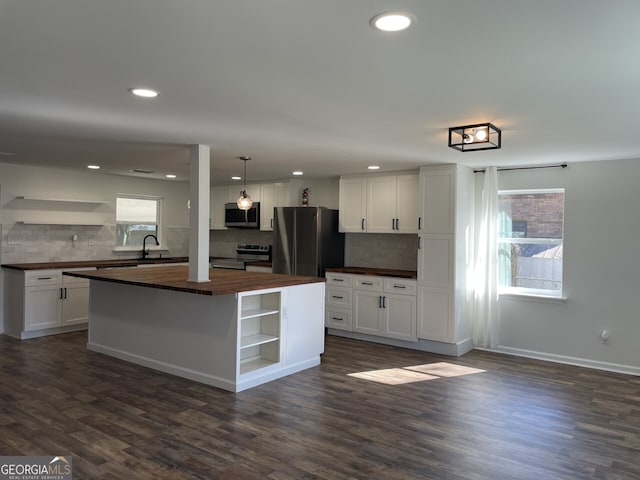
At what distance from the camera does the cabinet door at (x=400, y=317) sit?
5.82m

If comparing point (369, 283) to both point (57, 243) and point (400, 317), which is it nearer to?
point (400, 317)

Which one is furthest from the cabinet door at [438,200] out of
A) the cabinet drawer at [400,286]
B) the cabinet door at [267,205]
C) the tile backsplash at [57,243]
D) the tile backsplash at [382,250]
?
the tile backsplash at [57,243]

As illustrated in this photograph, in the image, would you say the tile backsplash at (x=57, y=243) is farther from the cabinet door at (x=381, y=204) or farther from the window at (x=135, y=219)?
the cabinet door at (x=381, y=204)

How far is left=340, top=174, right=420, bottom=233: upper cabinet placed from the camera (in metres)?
6.13

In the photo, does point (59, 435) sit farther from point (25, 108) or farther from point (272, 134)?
point (272, 134)

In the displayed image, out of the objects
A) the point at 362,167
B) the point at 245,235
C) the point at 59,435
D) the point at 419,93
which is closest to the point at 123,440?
the point at 59,435

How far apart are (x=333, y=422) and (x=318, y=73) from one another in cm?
246

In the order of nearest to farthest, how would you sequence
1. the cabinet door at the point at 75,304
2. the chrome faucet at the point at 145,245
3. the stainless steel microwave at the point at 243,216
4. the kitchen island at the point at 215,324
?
1. the kitchen island at the point at 215,324
2. the cabinet door at the point at 75,304
3. the stainless steel microwave at the point at 243,216
4. the chrome faucet at the point at 145,245

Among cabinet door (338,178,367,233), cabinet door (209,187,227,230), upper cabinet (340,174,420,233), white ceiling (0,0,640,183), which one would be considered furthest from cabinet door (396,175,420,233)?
cabinet door (209,187,227,230)

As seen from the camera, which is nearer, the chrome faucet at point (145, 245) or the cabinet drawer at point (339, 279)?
the cabinet drawer at point (339, 279)

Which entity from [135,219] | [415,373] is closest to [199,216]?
[415,373]

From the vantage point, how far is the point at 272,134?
4008 millimetres

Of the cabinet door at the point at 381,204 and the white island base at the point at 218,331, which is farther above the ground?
the cabinet door at the point at 381,204

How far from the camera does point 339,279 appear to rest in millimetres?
6496
